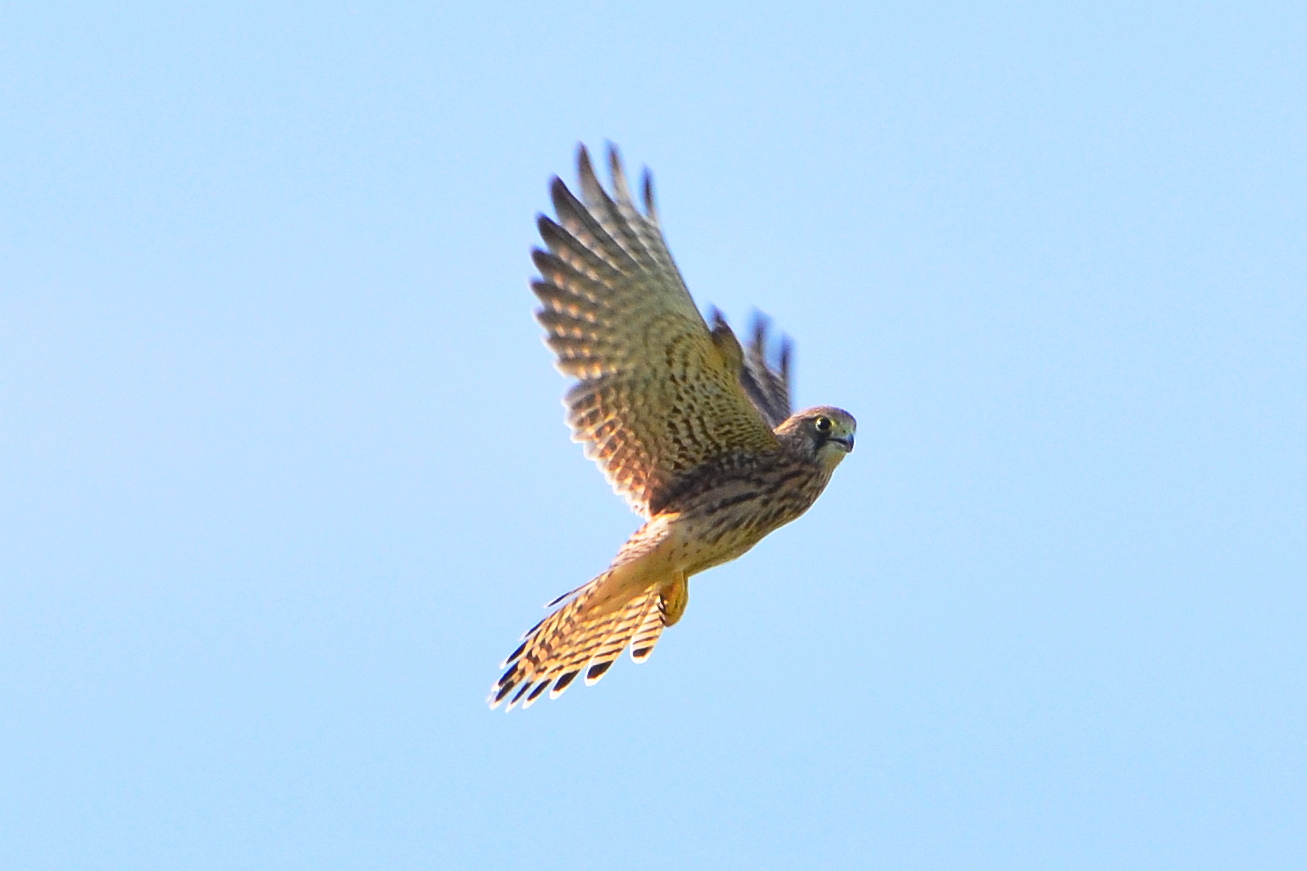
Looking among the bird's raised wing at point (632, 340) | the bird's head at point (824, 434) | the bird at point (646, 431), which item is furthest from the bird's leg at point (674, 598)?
the bird's head at point (824, 434)

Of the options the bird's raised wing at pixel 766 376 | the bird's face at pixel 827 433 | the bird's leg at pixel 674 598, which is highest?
the bird's raised wing at pixel 766 376

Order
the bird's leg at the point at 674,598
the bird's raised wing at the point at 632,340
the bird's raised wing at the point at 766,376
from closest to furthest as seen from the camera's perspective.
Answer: the bird's raised wing at the point at 632,340 < the bird's leg at the point at 674,598 < the bird's raised wing at the point at 766,376

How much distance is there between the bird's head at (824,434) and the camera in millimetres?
8422

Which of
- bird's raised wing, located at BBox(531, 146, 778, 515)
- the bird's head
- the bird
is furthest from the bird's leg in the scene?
the bird's head

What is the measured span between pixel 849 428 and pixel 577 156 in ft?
5.51

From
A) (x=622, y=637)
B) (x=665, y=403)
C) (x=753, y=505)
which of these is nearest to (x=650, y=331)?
(x=665, y=403)

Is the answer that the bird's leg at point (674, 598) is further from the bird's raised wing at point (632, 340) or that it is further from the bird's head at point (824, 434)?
the bird's head at point (824, 434)

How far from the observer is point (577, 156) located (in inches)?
315

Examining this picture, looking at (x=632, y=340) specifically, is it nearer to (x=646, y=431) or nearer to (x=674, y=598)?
(x=646, y=431)

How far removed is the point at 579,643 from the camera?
8.54m

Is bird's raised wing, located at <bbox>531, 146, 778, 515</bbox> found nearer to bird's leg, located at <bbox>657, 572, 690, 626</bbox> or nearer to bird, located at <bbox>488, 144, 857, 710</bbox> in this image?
bird, located at <bbox>488, 144, 857, 710</bbox>

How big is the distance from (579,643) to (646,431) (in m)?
0.98

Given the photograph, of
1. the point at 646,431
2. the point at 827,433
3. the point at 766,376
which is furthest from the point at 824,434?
the point at 766,376

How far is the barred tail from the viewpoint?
27.3 feet
